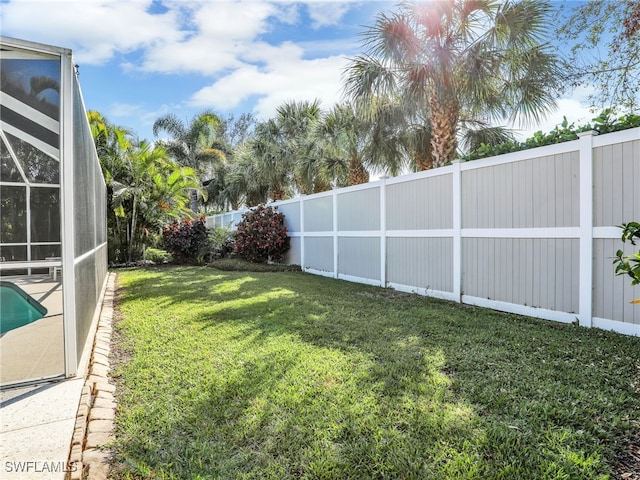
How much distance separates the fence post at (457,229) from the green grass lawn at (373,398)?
3.33ft

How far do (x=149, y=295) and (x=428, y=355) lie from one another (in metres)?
5.27

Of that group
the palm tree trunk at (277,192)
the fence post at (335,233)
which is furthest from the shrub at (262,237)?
the palm tree trunk at (277,192)

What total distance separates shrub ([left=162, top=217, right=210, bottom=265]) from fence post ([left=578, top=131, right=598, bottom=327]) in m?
11.2

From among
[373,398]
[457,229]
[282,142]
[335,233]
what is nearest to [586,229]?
[457,229]

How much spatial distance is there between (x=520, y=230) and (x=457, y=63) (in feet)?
12.8

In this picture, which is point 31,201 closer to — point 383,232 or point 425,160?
point 383,232

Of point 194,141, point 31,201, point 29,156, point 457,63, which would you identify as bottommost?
point 31,201

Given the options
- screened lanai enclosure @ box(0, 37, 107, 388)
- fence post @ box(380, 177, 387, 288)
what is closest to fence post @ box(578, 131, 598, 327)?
fence post @ box(380, 177, 387, 288)

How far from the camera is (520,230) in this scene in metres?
4.89

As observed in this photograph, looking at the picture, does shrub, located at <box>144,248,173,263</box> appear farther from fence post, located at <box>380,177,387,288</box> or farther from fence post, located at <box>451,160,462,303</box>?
fence post, located at <box>451,160,462,303</box>

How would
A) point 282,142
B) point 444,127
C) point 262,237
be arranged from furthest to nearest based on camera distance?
point 282,142 → point 262,237 → point 444,127

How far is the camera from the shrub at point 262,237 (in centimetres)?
1102

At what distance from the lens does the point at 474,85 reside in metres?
7.03

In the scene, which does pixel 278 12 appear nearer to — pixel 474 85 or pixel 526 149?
pixel 474 85
